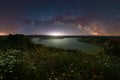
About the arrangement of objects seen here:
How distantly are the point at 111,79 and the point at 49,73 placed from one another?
5860mm

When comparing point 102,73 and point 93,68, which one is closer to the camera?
point 102,73

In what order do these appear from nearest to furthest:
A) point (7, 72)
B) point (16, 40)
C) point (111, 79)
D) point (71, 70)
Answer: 1. point (111, 79)
2. point (7, 72)
3. point (71, 70)
4. point (16, 40)

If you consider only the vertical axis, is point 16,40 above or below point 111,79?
above

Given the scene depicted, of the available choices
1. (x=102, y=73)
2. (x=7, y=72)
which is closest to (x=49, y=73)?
(x=7, y=72)

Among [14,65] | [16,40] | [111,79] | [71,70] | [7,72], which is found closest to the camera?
[111,79]

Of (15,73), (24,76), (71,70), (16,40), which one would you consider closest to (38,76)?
(24,76)

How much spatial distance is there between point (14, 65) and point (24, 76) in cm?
436

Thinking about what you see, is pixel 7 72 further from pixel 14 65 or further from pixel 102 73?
pixel 102 73

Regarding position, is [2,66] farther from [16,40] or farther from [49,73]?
[16,40]

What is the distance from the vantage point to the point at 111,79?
1650 cm

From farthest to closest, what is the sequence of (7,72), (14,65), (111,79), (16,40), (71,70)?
(16,40) → (14,65) → (71,70) → (7,72) → (111,79)

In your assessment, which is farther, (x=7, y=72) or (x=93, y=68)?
(x=93, y=68)

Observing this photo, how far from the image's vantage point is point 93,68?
19891 mm

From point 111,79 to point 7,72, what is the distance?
9.80 m
